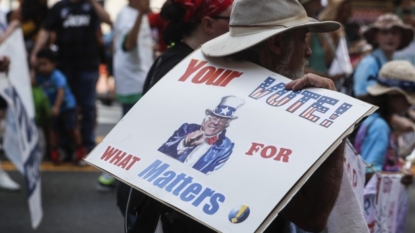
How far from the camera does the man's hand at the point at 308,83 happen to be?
282 cm

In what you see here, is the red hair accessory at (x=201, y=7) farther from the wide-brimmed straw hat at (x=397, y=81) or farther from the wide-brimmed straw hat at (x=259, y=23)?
the wide-brimmed straw hat at (x=397, y=81)

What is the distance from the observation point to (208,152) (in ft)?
9.09

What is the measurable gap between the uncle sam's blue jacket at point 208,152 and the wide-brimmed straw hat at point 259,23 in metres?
0.30

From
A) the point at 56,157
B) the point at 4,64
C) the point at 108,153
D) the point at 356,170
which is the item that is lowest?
the point at 56,157

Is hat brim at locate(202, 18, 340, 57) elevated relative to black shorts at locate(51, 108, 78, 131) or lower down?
elevated

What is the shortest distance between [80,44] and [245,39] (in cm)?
736

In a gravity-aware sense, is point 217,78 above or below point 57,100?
above

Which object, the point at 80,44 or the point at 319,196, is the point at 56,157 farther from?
the point at 319,196

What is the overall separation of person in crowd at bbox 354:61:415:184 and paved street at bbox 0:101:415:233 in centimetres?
236

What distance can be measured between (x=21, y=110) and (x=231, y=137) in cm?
442

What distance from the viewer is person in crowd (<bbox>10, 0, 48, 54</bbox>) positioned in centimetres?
1120

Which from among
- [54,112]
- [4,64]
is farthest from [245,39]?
Answer: [54,112]

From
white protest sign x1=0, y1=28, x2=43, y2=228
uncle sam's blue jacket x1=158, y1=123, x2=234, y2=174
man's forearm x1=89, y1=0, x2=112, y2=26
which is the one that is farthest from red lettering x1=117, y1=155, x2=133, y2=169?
man's forearm x1=89, y1=0, x2=112, y2=26

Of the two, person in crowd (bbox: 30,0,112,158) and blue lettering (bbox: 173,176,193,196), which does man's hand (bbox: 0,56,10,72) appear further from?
blue lettering (bbox: 173,176,193,196)
